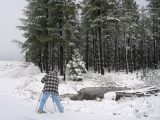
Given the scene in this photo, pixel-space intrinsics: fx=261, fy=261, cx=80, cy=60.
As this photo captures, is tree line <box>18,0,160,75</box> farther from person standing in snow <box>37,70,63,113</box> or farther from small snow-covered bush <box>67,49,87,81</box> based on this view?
person standing in snow <box>37,70,63,113</box>

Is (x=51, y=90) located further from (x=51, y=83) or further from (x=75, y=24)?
(x=75, y=24)

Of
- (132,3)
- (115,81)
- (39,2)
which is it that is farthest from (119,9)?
(115,81)

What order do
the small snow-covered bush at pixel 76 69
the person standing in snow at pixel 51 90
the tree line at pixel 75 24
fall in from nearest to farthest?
the person standing in snow at pixel 51 90
the small snow-covered bush at pixel 76 69
the tree line at pixel 75 24

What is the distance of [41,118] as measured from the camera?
984 centimetres

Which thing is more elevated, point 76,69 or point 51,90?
point 76,69

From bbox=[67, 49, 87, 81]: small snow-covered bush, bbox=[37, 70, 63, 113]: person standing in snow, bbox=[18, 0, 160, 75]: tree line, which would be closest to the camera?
bbox=[37, 70, 63, 113]: person standing in snow

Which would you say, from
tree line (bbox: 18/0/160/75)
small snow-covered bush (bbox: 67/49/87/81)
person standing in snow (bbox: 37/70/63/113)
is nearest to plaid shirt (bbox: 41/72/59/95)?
person standing in snow (bbox: 37/70/63/113)

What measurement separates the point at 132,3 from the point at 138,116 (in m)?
32.4

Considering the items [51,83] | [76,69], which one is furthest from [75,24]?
[51,83]

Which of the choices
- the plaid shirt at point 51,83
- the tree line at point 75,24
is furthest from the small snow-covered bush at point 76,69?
the plaid shirt at point 51,83

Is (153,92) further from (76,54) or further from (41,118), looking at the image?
(76,54)

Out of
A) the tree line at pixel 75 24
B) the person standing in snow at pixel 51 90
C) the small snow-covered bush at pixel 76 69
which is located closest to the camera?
the person standing in snow at pixel 51 90

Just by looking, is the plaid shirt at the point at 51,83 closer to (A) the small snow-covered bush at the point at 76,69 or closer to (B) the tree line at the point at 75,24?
(B) the tree line at the point at 75,24

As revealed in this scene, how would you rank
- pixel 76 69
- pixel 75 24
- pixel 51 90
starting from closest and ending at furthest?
pixel 51 90
pixel 76 69
pixel 75 24
